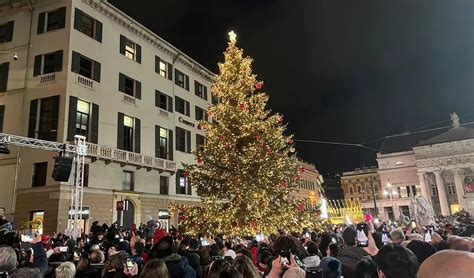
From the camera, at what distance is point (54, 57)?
24.8 metres

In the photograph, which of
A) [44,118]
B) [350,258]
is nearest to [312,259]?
[350,258]

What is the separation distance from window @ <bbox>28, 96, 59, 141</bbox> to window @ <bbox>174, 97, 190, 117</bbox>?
13.9m

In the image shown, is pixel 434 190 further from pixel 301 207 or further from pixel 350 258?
pixel 350 258

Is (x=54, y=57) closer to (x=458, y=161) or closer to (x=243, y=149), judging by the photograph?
(x=243, y=149)

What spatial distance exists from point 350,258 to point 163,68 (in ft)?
107

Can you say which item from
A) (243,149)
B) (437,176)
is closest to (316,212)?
(243,149)

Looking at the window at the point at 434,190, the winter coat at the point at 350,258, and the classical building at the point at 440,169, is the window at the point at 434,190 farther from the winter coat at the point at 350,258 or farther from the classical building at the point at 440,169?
the winter coat at the point at 350,258

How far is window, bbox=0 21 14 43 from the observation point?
2667cm

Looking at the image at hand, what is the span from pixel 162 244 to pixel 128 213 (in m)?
23.8

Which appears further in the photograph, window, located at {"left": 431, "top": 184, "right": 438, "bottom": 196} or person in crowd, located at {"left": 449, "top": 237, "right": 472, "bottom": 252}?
window, located at {"left": 431, "top": 184, "right": 438, "bottom": 196}

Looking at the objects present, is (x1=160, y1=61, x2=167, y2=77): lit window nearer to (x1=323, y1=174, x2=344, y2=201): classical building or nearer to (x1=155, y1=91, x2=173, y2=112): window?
(x1=155, y1=91, x2=173, y2=112): window

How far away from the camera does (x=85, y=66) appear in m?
25.8

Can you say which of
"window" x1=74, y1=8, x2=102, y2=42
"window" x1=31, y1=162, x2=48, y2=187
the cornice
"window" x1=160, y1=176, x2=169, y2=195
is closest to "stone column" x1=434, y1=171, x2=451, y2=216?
the cornice

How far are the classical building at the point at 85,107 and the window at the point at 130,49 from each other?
9cm
